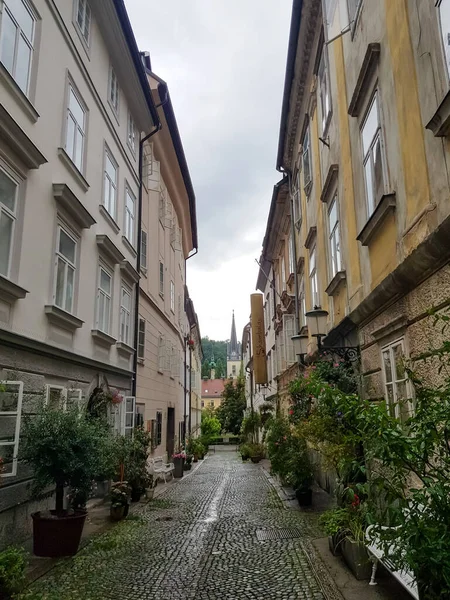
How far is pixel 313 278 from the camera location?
13.7 metres

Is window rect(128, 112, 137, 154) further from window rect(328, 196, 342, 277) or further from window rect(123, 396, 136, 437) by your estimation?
window rect(123, 396, 136, 437)

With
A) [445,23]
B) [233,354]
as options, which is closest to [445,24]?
[445,23]

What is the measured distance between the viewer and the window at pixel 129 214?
14.9m

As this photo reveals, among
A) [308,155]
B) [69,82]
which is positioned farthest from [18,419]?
[308,155]

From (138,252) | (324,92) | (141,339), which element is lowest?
(141,339)

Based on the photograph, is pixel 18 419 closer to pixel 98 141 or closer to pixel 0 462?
pixel 0 462

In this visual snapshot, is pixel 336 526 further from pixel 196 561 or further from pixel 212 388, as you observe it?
pixel 212 388

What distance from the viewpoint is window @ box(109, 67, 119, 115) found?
13550 mm

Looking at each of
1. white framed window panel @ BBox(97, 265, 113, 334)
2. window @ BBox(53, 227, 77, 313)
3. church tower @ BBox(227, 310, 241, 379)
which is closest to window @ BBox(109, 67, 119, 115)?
white framed window panel @ BBox(97, 265, 113, 334)

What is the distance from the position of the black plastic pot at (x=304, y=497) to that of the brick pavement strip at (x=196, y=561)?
1.44ft

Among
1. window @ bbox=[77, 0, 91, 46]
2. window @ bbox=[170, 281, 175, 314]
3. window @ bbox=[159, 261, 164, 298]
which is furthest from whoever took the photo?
window @ bbox=[170, 281, 175, 314]

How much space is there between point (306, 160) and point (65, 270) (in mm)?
7821

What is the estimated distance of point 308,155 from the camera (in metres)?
13.9

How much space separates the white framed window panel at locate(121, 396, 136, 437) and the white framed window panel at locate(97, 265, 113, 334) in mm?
2107
